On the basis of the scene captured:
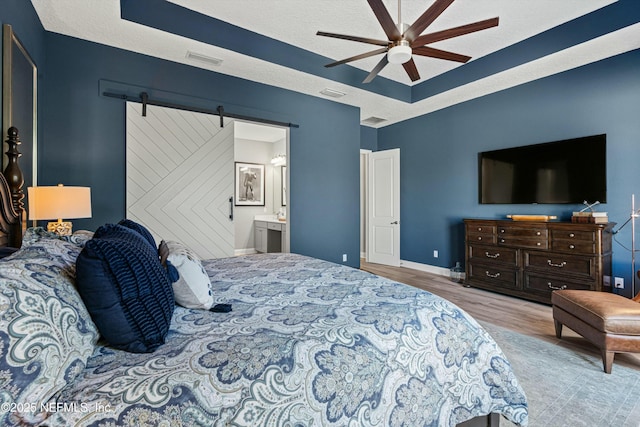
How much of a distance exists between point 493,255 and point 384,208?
2.28m

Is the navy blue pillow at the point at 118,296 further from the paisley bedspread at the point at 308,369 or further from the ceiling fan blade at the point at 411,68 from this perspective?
the ceiling fan blade at the point at 411,68

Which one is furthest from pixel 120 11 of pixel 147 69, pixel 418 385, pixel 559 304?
pixel 559 304

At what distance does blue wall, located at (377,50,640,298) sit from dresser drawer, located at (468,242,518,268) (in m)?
0.64

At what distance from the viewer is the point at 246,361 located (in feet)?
3.10

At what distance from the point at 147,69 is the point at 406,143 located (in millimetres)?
4296

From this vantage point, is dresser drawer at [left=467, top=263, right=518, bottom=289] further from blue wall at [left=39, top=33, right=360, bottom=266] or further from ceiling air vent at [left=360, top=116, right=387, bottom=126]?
ceiling air vent at [left=360, top=116, right=387, bottom=126]

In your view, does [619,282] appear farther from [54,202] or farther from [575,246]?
[54,202]

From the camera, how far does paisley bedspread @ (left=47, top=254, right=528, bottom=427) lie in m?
0.82

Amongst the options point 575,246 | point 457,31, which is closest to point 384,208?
point 575,246

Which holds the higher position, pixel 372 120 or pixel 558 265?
pixel 372 120

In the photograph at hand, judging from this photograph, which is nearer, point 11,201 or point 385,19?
point 11,201

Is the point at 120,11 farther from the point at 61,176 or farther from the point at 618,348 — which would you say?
the point at 618,348

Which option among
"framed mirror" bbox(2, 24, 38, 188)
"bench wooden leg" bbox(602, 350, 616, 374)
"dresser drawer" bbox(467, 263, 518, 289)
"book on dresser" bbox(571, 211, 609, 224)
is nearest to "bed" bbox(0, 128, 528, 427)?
"framed mirror" bbox(2, 24, 38, 188)

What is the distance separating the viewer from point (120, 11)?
2623 millimetres
